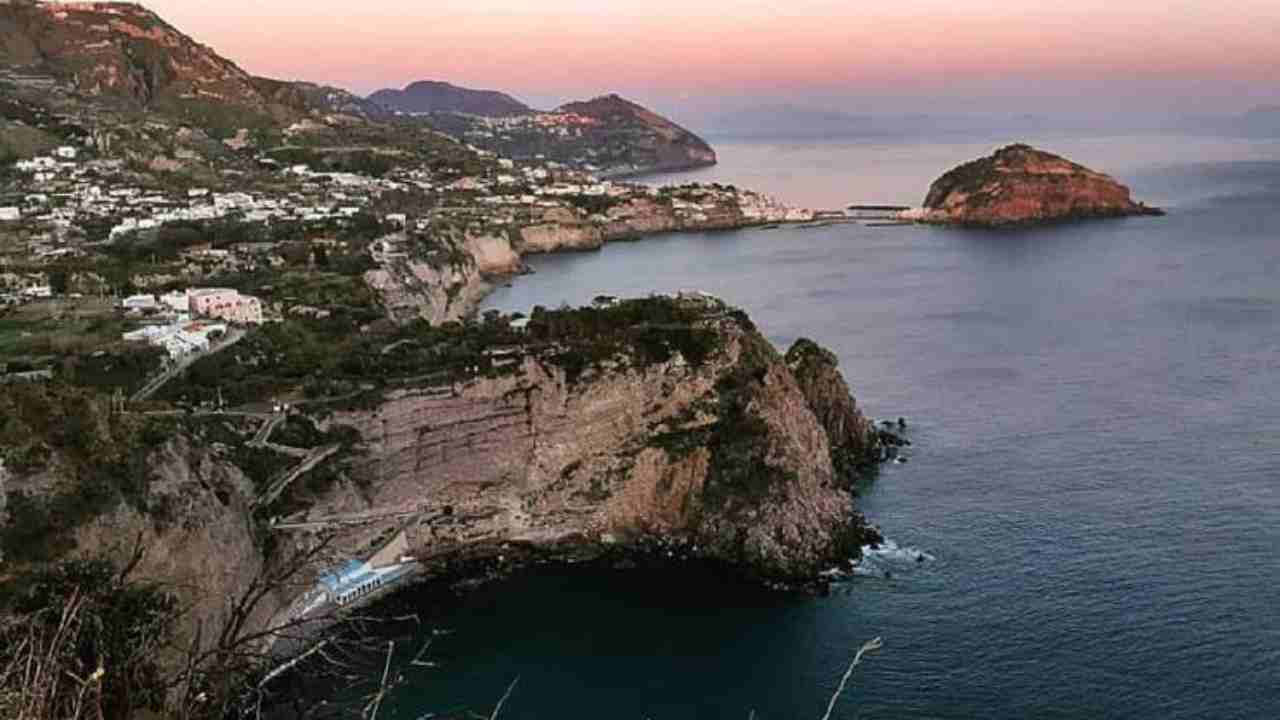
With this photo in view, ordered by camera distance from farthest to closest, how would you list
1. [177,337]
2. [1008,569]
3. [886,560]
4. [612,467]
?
[612,467] < [177,337] < [886,560] < [1008,569]

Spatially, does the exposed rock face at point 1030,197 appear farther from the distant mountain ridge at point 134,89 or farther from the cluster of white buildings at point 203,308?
the cluster of white buildings at point 203,308

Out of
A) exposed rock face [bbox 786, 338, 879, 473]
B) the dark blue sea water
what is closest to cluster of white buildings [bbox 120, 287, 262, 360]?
the dark blue sea water

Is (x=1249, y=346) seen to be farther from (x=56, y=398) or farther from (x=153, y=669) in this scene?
(x=153, y=669)

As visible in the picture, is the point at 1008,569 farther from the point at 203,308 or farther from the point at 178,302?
the point at 178,302

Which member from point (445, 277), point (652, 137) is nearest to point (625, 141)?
point (652, 137)

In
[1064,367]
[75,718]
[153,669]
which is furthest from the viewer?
[1064,367]

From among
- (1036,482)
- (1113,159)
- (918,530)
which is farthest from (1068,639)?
(1113,159)
